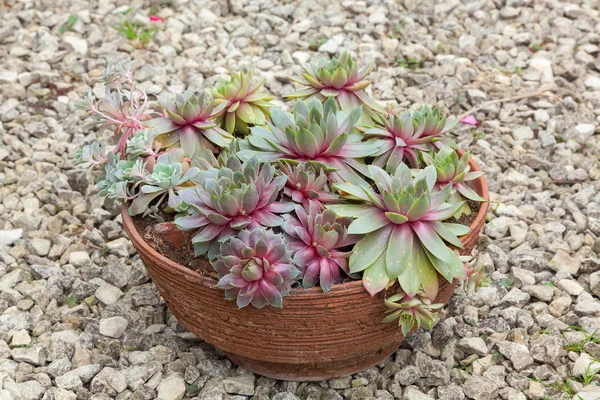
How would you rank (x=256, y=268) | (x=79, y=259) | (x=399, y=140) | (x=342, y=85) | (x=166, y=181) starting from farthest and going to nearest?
(x=79, y=259)
(x=342, y=85)
(x=399, y=140)
(x=166, y=181)
(x=256, y=268)

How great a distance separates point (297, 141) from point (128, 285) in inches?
36.9

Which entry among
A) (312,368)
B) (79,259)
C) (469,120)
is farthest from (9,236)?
(469,120)

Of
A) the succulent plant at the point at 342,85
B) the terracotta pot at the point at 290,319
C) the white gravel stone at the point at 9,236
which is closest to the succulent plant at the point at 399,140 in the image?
the succulent plant at the point at 342,85

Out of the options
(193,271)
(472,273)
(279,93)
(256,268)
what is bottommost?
(279,93)

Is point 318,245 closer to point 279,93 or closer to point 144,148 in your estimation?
point 144,148

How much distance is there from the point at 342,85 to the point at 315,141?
37 cm

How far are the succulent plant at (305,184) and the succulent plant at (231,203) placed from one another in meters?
0.05

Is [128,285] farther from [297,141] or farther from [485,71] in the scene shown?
[485,71]

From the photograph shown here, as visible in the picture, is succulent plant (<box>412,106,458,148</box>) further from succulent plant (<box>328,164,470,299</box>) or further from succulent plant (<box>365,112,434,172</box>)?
succulent plant (<box>328,164,470,299</box>)

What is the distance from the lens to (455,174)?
208 cm

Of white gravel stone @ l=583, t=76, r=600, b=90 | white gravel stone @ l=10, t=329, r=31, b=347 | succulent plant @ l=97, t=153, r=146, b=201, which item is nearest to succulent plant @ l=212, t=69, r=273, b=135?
succulent plant @ l=97, t=153, r=146, b=201

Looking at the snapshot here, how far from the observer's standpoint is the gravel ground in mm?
2250

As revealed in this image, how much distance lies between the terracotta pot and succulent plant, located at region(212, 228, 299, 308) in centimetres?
7

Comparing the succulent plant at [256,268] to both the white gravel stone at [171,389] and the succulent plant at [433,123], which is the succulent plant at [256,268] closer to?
the white gravel stone at [171,389]
